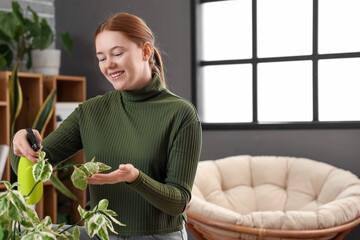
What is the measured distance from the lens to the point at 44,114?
4039 millimetres

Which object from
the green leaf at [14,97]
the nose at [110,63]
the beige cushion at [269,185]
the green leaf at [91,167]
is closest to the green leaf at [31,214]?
the green leaf at [91,167]

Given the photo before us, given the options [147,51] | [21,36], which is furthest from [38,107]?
[147,51]

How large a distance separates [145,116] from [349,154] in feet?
8.42

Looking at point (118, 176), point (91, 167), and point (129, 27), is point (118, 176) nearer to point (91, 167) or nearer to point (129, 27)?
point (91, 167)

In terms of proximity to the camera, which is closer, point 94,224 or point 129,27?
point 94,224

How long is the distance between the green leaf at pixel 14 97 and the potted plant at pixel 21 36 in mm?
251

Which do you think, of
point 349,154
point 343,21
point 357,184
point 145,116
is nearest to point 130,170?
point 145,116

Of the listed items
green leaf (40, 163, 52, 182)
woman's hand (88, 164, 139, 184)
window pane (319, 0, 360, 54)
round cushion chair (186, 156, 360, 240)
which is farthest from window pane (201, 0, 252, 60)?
green leaf (40, 163, 52, 182)

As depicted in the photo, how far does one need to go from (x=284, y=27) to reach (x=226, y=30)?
49cm

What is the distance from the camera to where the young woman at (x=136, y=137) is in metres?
1.47

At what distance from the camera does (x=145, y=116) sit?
5.13 ft

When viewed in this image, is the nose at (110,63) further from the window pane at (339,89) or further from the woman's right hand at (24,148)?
the window pane at (339,89)

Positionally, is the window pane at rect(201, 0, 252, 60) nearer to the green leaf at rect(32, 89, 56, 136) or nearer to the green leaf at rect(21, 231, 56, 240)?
the green leaf at rect(32, 89, 56, 136)

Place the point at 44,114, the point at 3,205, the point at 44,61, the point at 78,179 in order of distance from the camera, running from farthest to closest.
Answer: the point at 44,61, the point at 44,114, the point at 78,179, the point at 3,205
